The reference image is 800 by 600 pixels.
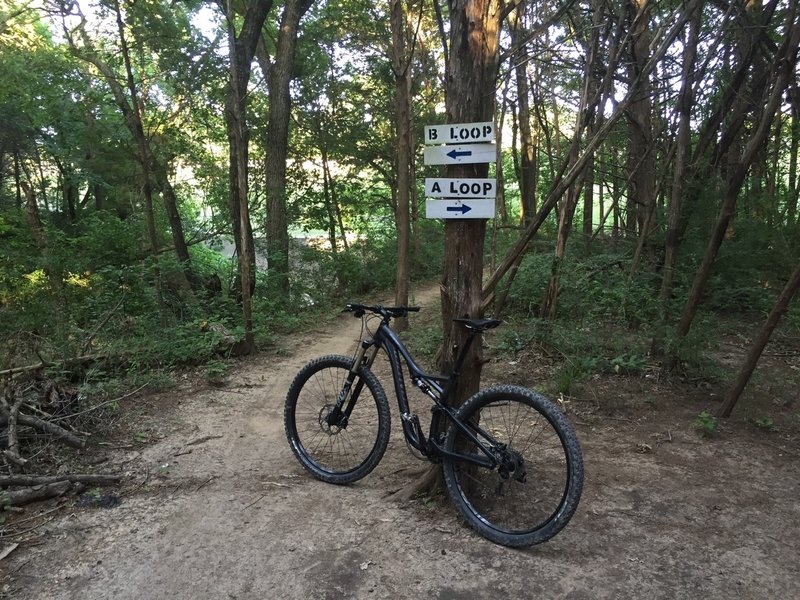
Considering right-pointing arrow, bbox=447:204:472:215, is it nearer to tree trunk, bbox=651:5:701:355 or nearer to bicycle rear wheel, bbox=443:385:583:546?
bicycle rear wheel, bbox=443:385:583:546

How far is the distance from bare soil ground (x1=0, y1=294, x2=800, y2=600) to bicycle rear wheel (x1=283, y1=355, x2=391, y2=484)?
0.48ft

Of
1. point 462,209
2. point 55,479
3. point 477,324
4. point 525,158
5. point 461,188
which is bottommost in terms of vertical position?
point 55,479

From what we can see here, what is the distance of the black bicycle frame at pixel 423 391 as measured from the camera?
2775 mm

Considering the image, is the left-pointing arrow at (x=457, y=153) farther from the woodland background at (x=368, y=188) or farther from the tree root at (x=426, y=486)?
the tree root at (x=426, y=486)

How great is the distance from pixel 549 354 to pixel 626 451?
2.23m

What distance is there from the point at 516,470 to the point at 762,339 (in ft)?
8.52

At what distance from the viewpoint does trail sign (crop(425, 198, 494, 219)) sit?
2859 millimetres

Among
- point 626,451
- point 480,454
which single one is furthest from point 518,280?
point 480,454

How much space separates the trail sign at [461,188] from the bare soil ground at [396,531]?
6.06 feet

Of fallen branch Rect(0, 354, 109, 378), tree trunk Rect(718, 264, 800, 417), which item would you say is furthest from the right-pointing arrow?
fallen branch Rect(0, 354, 109, 378)

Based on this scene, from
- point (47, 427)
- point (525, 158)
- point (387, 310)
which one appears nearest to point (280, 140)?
point (525, 158)

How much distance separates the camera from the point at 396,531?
2826 millimetres

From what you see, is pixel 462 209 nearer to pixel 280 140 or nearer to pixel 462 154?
pixel 462 154

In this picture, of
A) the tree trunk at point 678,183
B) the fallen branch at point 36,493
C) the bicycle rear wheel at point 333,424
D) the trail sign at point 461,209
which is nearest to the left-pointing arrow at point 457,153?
the trail sign at point 461,209
